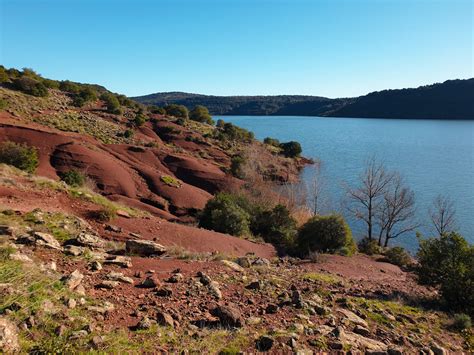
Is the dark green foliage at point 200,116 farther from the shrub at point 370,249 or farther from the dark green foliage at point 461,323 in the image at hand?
the dark green foliage at point 461,323

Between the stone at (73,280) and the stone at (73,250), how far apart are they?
1753 millimetres

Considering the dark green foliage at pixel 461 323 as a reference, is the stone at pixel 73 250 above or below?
above

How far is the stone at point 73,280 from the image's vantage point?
18.9 ft

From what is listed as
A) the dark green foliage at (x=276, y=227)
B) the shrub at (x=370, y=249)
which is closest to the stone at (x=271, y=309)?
the dark green foliage at (x=276, y=227)

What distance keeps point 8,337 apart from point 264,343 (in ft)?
11.2

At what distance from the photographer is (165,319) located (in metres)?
5.45

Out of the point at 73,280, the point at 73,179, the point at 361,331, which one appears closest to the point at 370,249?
the point at 361,331

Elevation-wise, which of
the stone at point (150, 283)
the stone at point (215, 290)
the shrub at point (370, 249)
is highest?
the stone at point (150, 283)

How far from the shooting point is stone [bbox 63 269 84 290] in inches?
226

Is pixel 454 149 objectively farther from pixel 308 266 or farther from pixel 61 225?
pixel 61 225

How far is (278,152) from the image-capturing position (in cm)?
6322

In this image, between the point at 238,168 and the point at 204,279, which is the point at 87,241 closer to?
the point at 204,279

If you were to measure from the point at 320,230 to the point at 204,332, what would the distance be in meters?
13.2

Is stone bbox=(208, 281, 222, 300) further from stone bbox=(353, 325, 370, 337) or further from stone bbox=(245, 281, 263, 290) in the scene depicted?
stone bbox=(353, 325, 370, 337)
